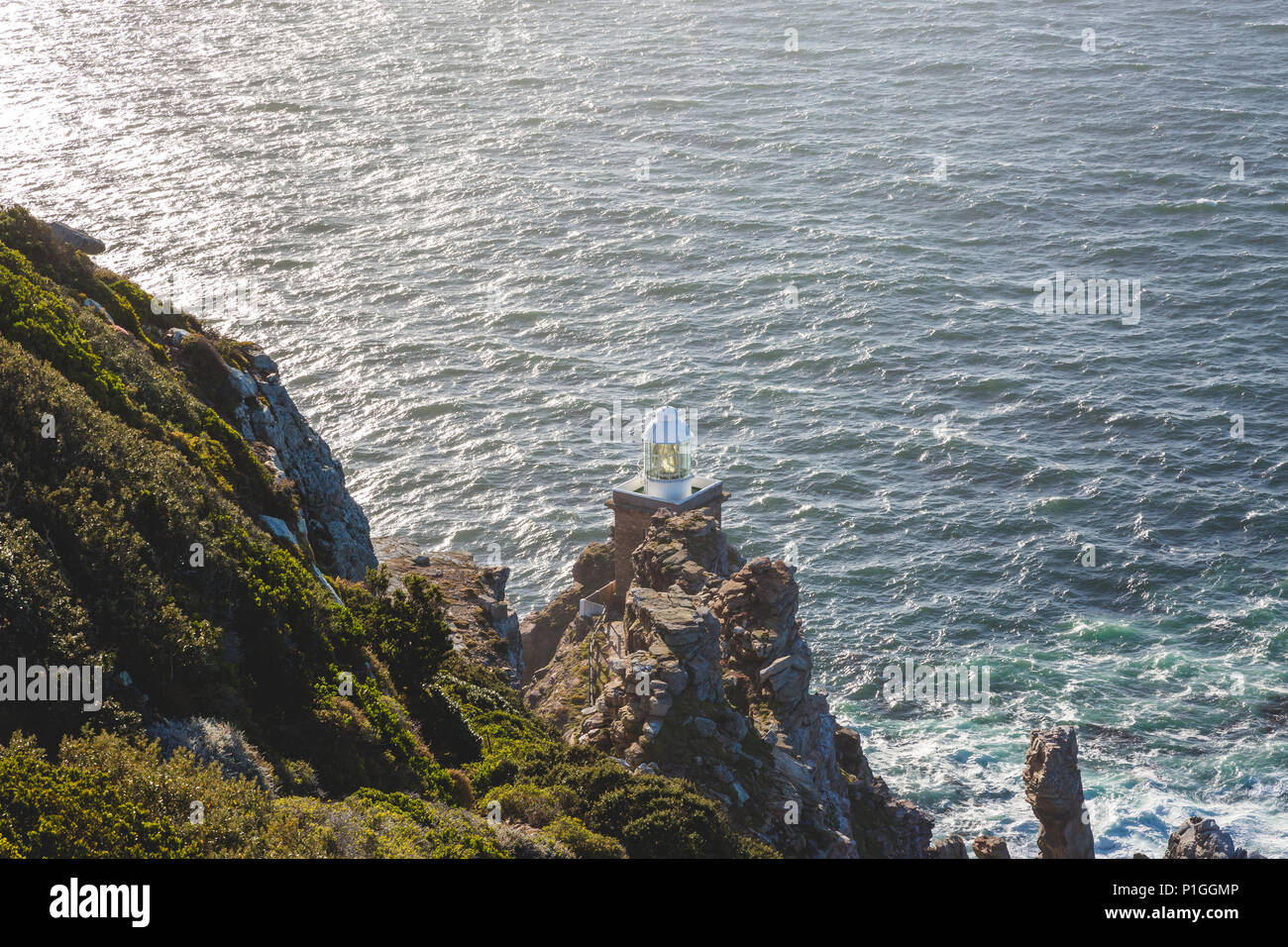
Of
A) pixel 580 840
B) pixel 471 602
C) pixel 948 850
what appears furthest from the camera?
pixel 471 602

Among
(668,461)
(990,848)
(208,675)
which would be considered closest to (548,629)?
(668,461)

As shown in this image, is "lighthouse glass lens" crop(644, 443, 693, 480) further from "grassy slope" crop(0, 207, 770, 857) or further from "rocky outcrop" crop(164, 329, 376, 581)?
"grassy slope" crop(0, 207, 770, 857)

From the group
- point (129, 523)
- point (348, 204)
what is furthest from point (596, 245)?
point (129, 523)

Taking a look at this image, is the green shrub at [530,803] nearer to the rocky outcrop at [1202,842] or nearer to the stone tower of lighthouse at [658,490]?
the rocky outcrop at [1202,842]

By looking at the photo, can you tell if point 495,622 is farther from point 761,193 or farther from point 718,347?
point 761,193

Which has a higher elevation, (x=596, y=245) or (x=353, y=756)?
(x=596, y=245)

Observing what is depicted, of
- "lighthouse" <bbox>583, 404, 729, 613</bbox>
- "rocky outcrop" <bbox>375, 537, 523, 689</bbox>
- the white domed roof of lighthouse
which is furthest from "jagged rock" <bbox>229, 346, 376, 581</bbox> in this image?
the white domed roof of lighthouse

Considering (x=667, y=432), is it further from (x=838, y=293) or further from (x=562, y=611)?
(x=838, y=293)
